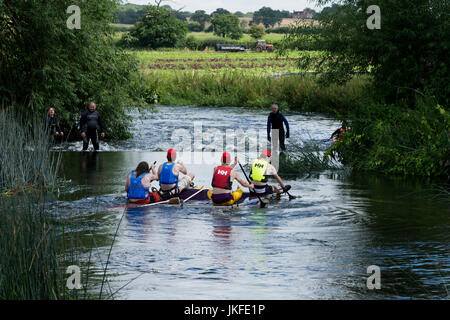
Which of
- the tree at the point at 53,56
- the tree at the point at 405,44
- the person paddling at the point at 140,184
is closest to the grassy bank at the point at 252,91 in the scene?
the tree at the point at 405,44

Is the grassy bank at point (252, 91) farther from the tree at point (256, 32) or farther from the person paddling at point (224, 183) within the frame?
the tree at point (256, 32)

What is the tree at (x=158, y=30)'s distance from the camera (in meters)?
98.6

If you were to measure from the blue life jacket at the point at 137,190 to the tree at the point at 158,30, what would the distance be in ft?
264

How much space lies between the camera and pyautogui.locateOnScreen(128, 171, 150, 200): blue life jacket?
55.8 feet

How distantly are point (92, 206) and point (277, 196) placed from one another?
4.78 metres

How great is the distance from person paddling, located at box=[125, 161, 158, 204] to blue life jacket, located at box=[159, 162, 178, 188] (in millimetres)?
508

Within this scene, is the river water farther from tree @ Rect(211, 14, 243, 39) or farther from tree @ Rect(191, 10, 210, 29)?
tree @ Rect(191, 10, 210, 29)

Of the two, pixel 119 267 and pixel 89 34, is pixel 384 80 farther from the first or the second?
pixel 119 267

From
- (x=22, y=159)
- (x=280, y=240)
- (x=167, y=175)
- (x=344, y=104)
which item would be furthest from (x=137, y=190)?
(x=344, y=104)

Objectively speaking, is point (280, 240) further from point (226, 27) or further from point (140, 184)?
point (226, 27)

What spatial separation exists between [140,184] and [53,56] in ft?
41.6

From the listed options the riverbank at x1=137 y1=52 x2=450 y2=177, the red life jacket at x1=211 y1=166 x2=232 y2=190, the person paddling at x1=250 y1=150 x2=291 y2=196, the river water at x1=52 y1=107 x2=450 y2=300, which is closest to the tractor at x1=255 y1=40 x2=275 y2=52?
the riverbank at x1=137 y1=52 x2=450 y2=177

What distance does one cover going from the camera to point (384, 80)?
91.1 feet

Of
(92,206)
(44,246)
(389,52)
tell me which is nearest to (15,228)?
(44,246)
